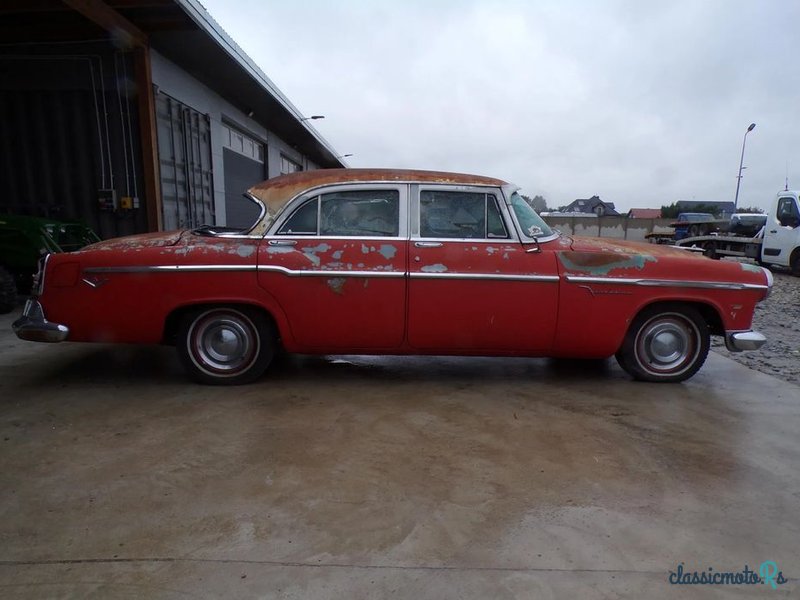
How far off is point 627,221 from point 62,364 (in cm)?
3372

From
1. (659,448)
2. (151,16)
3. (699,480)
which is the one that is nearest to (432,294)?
(659,448)

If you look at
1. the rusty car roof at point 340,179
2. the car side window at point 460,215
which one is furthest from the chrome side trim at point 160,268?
the car side window at point 460,215

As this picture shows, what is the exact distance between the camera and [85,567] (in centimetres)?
196

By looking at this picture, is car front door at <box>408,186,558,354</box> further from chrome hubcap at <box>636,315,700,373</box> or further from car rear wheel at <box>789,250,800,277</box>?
car rear wheel at <box>789,250,800,277</box>

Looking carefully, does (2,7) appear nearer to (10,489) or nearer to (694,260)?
(10,489)

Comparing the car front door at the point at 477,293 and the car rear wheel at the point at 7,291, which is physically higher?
the car front door at the point at 477,293

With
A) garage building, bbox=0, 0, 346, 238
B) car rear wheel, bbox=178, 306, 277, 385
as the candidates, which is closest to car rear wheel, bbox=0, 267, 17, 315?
garage building, bbox=0, 0, 346, 238

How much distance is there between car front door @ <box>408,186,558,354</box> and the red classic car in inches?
0.4

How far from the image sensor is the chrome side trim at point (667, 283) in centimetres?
388

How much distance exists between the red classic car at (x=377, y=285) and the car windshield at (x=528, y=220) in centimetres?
2

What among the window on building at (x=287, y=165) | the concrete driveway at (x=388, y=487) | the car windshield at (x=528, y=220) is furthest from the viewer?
the window on building at (x=287, y=165)

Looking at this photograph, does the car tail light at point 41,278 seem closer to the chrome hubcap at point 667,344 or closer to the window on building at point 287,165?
the chrome hubcap at point 667,344

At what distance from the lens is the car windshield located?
4008 mm

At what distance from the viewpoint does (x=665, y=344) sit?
414 centimetres
